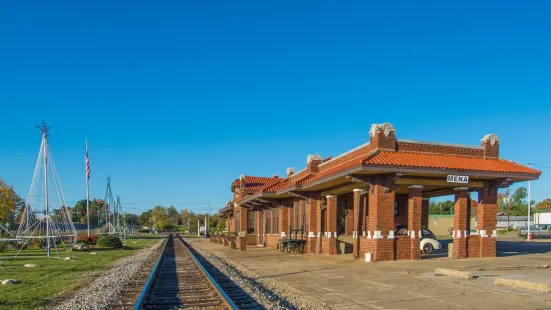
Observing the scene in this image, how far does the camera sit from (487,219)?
20.2 meters

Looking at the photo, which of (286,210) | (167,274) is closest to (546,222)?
(286,210)

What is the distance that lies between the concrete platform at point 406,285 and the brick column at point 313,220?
20.0 ft

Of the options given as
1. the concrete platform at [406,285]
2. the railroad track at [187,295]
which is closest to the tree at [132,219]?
the concrete platform at [406,285]

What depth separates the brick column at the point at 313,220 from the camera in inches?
982

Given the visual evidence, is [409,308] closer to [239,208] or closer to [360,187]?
[360,187]

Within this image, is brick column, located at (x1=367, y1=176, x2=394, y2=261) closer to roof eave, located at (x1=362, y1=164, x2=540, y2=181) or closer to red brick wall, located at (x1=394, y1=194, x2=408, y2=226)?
roof eave, located at (x1=362, y1=164, x2=540, y2=181)

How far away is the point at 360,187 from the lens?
20.1 m

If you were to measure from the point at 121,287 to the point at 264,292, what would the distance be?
4.09m

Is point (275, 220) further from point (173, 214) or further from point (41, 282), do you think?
point (173, 214)

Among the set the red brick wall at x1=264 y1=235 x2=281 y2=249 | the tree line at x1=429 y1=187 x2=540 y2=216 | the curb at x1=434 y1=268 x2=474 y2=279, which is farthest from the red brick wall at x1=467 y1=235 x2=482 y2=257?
the tree line at x1=429 y1=187 x2=540 y2=216

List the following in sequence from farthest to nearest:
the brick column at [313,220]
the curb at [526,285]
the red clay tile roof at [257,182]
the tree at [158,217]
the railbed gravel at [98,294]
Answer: the tree at [158,217] < the red clay tile roof at [257,182] < the brick column at [313,220] < the curb at [526,285] < the railbed gravel at [98,294]

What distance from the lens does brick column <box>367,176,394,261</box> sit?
18.0 m

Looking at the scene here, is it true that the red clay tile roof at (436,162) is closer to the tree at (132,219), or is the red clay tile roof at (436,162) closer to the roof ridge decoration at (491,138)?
the roof ridge decoration at (491,138)

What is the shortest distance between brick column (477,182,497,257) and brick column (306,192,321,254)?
8.11 m
